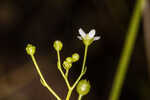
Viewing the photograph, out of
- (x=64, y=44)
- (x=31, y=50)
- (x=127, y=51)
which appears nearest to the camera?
(x=31, y=50)

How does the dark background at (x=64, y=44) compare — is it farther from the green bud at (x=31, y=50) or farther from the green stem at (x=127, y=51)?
the green bud at (x=31, y=50)

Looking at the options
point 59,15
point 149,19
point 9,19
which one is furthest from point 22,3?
point 149,19

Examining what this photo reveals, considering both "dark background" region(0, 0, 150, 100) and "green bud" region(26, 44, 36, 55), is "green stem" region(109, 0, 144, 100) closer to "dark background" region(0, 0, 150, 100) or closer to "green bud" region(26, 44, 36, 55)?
"dark background" region(0, 0, 150, 100)

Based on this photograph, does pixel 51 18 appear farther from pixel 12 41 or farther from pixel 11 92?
pixel 11 92

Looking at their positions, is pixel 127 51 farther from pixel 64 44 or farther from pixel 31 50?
pixel 64 44

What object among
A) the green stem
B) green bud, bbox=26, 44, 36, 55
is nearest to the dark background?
the green stem

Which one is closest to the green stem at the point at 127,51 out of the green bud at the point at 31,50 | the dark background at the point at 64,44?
the dark background at the point at 64,44

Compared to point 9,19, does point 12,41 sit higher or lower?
lower

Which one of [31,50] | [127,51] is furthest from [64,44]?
[31,50]
